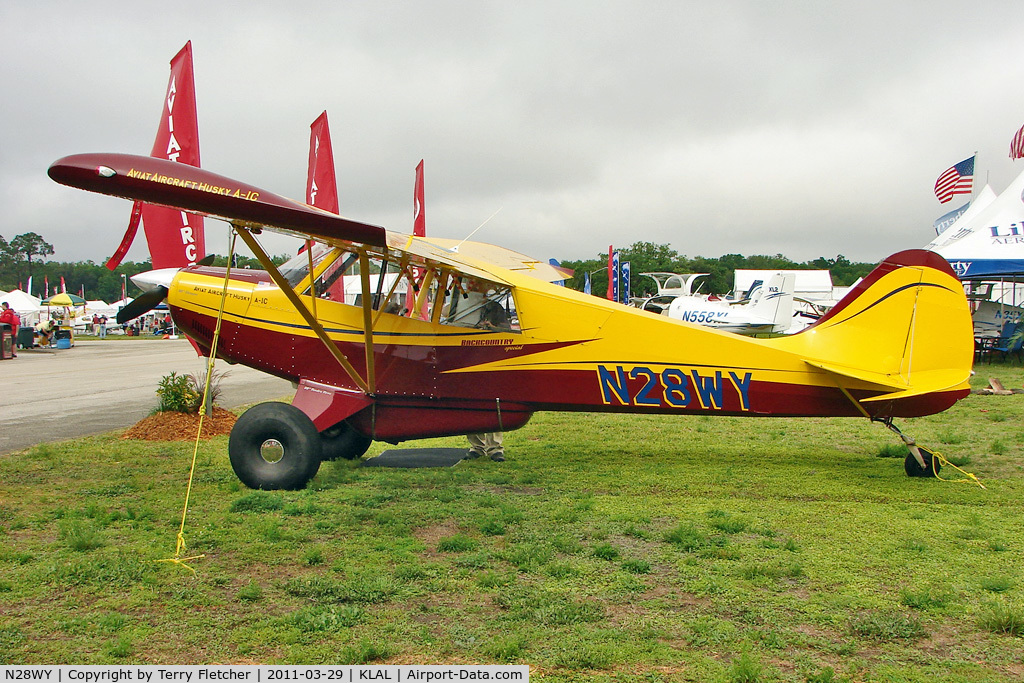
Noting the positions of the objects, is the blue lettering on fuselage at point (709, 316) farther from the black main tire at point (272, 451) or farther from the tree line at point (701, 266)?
the tree line at point (701, 266)

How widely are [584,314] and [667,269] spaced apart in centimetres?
10077

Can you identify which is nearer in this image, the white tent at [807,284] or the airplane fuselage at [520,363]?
the airplane fuselage at [520,363]

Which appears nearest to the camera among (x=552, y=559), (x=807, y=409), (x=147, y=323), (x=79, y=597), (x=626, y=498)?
(x=79, y=597)

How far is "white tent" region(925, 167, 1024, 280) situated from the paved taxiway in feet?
59.7

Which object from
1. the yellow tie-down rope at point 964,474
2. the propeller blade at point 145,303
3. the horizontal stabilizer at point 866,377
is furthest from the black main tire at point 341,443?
the yellow tie-down rope at point 964,474

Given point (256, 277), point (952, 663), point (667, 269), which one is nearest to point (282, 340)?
point (256, 277)

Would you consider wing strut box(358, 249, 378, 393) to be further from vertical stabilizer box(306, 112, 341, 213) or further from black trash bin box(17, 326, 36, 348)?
black trash bin box(17, 326, 36, 348)

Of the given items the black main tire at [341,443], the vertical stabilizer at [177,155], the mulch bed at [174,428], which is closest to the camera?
the black main tire at [341,443]

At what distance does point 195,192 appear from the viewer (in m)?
4.62

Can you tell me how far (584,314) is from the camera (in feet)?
22.4

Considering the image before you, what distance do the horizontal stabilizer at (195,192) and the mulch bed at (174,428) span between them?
473 centimetres

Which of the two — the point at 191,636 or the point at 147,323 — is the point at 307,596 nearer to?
the point at 191,636

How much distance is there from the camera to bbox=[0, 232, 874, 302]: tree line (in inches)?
3597

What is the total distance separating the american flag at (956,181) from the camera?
2689cm
